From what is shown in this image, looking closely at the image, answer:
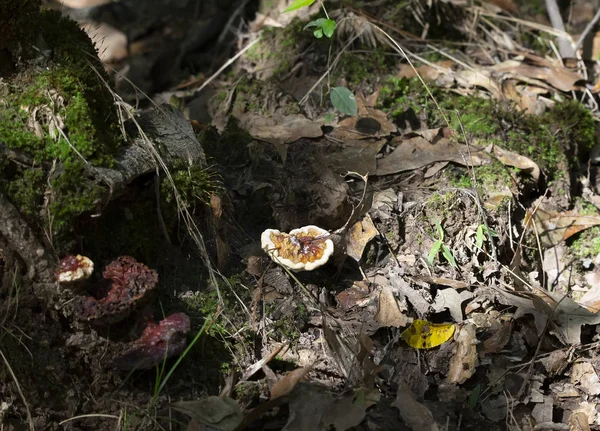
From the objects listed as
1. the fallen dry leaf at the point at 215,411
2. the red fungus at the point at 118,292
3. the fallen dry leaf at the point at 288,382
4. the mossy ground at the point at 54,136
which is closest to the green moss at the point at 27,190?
the mossy ground at the point at 54,136

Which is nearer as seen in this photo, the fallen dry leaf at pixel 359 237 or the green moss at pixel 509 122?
the fallen dry leaf at pixel 359 237

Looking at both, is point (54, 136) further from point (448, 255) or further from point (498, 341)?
point (498, 341)

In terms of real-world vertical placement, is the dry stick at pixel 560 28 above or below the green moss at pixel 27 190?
below

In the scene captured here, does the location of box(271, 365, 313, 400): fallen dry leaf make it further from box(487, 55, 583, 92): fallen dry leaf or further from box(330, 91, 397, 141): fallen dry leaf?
box(487, 55, 583, 92): fallen dry leaf

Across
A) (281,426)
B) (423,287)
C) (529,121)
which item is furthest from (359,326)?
(529,121)

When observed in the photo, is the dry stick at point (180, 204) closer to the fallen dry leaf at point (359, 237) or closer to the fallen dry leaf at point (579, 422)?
the fallen dry leaf at point (359, 237)

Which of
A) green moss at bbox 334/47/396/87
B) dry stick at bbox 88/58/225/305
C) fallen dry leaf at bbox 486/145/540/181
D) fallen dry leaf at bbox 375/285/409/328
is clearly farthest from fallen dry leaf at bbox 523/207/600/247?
dry stick at bbox 88/58/225/305

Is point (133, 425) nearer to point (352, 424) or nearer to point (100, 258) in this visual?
point (100, 258)

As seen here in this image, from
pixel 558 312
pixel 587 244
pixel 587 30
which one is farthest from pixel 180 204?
pixel 587 30
